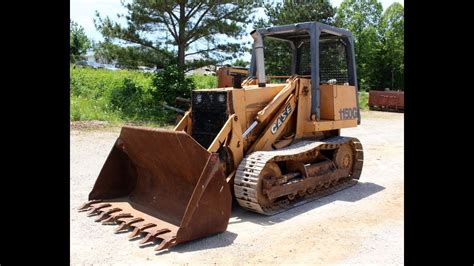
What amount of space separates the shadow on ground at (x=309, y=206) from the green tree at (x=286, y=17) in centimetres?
1847

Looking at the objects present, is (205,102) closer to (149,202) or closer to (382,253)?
(149,202)

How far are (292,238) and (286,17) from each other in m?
24.0

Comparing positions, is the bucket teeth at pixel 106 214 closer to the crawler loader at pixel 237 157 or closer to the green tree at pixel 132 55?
the crawler loader at pixel 237 157

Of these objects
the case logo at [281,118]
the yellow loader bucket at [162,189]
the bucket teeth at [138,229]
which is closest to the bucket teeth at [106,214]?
the yellow loader bucket at [162,189]

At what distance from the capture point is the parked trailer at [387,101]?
24047mm

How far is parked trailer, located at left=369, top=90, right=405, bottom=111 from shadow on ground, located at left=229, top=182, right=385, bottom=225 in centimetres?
1808

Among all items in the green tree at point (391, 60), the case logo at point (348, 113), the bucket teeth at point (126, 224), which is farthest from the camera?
the green tree at point (391, 60)

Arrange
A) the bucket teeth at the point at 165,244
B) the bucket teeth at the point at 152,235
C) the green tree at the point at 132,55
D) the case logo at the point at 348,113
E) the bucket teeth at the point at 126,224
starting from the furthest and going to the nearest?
the green tree at the point at 132,55, the case logo at the point at 348,113, the bucket teeth at the point at 126,224, the bucket teeth at the point at 152,235, the bucket teeth at the point at 165,244

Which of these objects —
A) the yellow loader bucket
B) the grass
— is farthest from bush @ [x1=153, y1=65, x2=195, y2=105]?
the yellow loader bucket

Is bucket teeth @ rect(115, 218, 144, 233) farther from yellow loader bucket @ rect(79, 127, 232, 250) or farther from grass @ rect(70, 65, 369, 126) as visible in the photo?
grass @ rect(70, 65, 369, 126)

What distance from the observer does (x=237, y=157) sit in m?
5.78

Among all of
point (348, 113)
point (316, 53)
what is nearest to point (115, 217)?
point (316, 53)

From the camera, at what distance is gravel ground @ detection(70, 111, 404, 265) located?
165 inches
